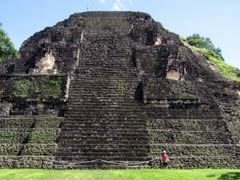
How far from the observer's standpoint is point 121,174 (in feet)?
36.7

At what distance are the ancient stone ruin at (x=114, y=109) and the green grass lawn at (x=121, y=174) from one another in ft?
2.48

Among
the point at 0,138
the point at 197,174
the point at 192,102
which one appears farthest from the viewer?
the point at 192,102

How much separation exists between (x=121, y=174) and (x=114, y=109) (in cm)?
447

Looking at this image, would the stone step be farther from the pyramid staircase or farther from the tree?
the tree

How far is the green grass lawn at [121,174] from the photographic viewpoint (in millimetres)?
10728

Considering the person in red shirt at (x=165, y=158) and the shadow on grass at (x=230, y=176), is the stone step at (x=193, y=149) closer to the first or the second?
the person in red shirt at (x=165, y=158)

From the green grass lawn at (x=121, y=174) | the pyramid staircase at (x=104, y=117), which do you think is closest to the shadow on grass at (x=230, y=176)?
the green grass lawn at (x=121, y=174)

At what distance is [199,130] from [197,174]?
3.10 m

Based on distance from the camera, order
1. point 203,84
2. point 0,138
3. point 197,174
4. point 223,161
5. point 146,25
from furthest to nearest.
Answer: point 146,25 → point 203,84 → point 0,138 → point 223,161 → point 197,174

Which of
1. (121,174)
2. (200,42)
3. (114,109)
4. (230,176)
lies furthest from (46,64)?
(200,42)

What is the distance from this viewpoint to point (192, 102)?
1557 cm

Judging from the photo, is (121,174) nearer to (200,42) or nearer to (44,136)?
(44,136)

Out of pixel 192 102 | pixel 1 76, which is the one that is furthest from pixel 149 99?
pixel 1 76

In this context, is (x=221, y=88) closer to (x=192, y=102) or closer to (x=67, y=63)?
(x=192, y=102)
